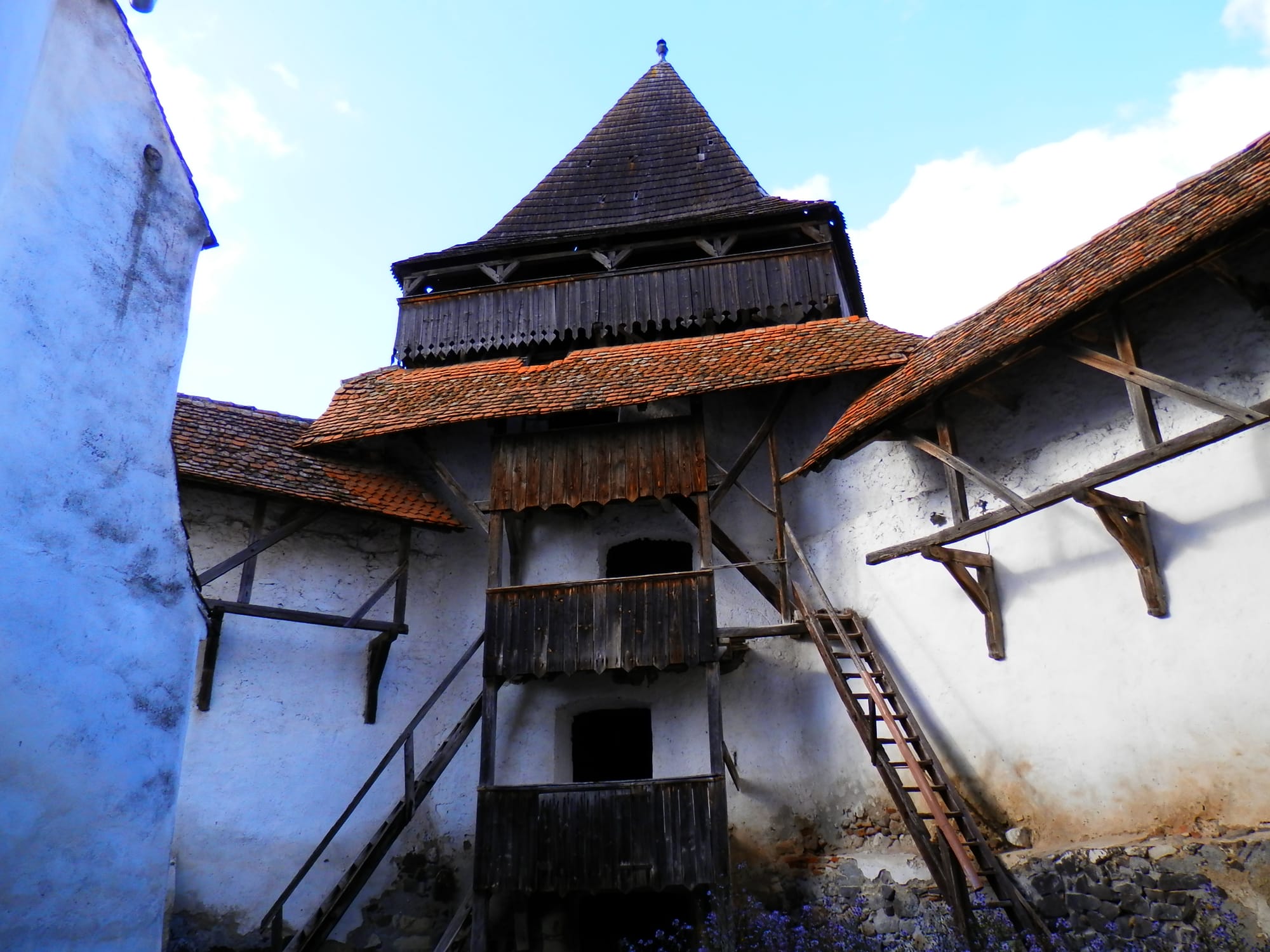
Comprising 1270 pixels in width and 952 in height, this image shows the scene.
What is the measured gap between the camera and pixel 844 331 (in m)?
11.8

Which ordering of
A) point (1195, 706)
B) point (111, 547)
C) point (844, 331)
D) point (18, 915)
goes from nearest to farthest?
point (18, 915) < point (111, 547) < point (1195, 706) < point (844, 331)

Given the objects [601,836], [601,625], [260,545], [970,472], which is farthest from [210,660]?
[970,472]

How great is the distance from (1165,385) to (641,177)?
33.0 ft

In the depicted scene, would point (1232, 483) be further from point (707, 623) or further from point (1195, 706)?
point (707, 623)

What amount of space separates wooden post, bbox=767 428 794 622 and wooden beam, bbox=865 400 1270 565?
5.94 feet

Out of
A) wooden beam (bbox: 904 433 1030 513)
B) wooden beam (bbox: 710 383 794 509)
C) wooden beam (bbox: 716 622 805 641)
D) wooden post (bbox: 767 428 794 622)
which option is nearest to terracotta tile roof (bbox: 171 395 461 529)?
wooden beam (bbox: 710 383 794 509)

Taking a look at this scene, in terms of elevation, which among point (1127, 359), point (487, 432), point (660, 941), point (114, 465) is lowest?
point (660, 941)

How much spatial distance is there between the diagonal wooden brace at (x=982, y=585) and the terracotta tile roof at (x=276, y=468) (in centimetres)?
529

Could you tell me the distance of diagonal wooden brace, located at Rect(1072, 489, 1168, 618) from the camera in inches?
300

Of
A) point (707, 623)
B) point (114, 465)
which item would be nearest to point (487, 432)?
point (707, 623)

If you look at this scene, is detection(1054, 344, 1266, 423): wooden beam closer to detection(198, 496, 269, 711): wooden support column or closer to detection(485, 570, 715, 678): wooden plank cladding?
detection(485, 570, 715, 678): wooden plank cladding

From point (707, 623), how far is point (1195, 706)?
13.5 ft

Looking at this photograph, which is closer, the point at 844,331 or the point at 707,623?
the point at 707,623

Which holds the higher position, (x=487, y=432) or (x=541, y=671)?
(x=487, y=432)
